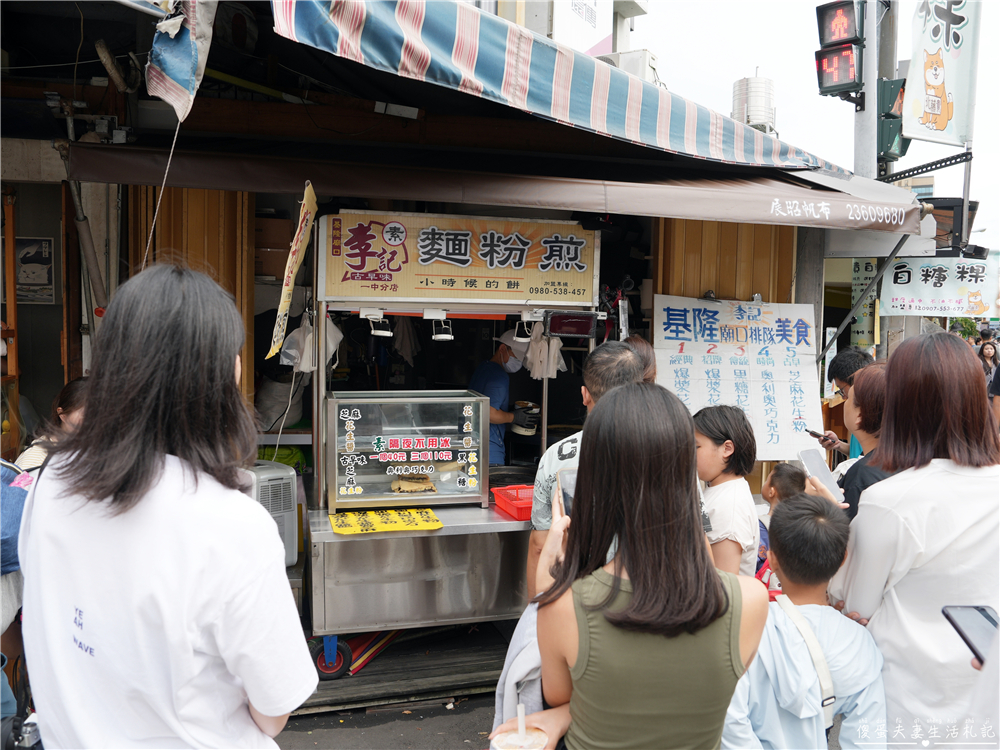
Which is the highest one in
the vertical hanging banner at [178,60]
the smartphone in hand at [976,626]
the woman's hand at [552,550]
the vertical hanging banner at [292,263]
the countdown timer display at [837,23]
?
the countdown timer display at [837,23]

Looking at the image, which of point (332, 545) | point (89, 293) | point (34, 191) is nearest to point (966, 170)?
point (332, 545)

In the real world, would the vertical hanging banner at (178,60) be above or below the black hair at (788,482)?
above

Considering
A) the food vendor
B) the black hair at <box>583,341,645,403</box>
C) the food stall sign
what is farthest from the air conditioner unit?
the black hair at <box>583,341,645,403</box>

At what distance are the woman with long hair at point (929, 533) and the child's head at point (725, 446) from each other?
2.39 feet

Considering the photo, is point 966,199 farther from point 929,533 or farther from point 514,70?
point 929,533

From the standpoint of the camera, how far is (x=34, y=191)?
475 centimetres

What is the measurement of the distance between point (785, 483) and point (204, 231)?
3833 millimetres

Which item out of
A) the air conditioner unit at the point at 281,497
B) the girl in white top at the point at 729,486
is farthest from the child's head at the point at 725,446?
the air conditioner unit at the point at 281,497

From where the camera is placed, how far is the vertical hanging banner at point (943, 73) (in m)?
5.37

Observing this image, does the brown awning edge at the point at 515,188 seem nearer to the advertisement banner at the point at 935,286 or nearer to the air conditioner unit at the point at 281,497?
the advertisement banner at the point at 935,286

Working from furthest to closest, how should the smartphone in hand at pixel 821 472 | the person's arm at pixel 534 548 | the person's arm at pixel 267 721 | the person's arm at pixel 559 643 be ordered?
the person's arm at pixel 534 548, the smartphone in hand at pixel 821 472, the person's arm at pixel 559 643, the person's arm at pixel 267 721

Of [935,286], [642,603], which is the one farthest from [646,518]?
[935,286]

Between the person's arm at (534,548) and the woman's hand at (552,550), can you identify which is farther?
the person's arm at (534,548)

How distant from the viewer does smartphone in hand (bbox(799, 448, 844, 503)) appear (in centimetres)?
277
